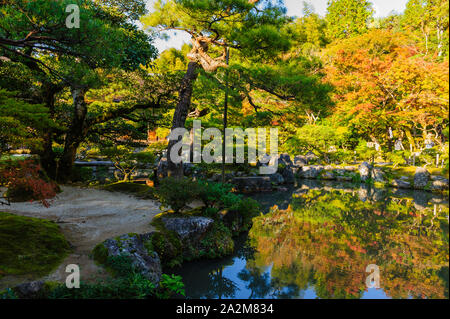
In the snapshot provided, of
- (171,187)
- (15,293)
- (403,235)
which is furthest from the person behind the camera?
(403,235)

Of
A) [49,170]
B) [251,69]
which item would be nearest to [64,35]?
[251,69]

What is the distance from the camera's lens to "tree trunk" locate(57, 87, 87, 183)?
29.5 feet

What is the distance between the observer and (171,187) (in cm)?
530

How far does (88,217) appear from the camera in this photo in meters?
5.62

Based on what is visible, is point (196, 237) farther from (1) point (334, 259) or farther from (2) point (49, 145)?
(2) point (49, 145)

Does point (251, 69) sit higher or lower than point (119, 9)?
lower

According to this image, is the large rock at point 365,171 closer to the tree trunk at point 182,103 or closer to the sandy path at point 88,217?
the tree trunk at point 182,103

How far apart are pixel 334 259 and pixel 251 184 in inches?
301

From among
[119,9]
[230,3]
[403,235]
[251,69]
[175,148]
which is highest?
[119,9]

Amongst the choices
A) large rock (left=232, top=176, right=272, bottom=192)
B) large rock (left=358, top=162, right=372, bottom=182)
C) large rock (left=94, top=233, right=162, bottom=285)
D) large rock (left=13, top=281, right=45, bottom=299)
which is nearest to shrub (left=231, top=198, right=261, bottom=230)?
large rock (left=94, top=233, right=162, bottom=285)

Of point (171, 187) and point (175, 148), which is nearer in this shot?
point (171, 187)

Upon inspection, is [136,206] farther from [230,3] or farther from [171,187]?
[230,3]
